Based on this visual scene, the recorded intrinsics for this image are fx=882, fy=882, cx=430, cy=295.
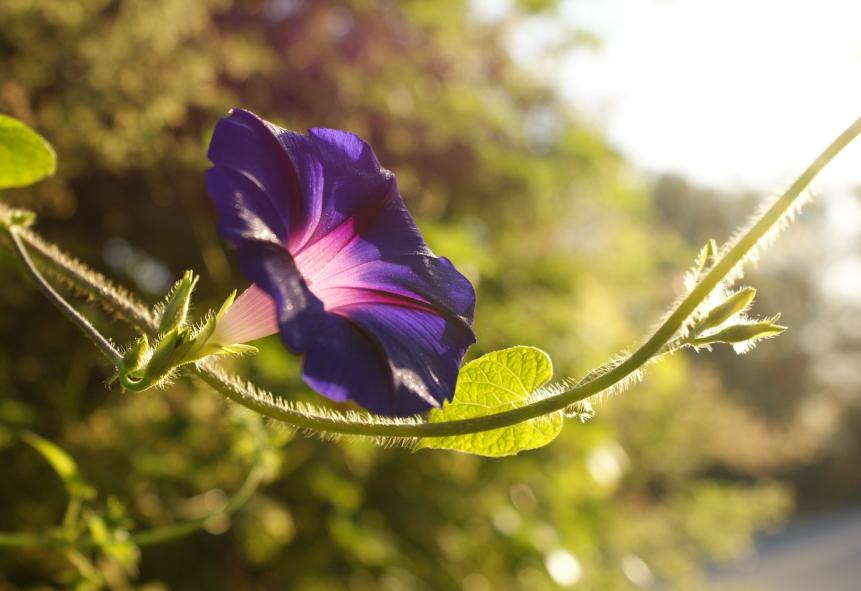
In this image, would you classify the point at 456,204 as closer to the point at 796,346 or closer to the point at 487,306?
the point at 487,306

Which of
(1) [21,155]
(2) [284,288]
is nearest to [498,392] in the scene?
(2) [284,288]

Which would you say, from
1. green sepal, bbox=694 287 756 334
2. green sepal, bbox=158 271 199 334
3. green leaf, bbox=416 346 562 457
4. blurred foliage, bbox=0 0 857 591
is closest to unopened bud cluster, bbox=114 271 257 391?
green sepal, bbox=158 271 199 334

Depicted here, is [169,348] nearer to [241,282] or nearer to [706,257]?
[706,257]

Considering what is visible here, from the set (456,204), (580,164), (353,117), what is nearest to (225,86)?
(353,117)

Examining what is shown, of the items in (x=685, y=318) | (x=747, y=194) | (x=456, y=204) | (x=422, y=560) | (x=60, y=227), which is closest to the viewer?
(x=685, y=318)

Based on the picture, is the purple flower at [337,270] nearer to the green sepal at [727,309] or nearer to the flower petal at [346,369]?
the flower petal at [346,369]

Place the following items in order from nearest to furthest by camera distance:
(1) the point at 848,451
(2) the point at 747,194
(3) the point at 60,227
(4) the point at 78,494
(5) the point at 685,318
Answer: (5) the point at 685,318 → (4) the point at 78,494 → (3) the point at 60,227 → (2) the point at 747,194 → (1) the point at 848,451

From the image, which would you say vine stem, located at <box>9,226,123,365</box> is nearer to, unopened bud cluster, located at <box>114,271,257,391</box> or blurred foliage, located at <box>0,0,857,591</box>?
unopened bud cluster, located at <box>114,271,257,391</box>
